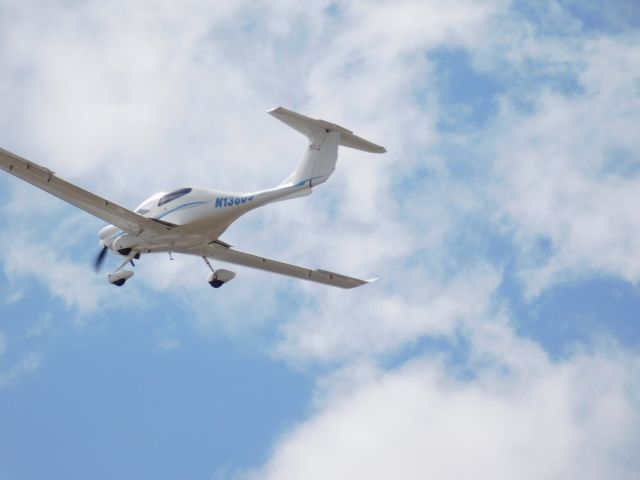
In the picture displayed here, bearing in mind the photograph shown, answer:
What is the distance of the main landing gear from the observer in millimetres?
33031

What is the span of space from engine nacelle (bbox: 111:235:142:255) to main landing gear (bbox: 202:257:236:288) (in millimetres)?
2579

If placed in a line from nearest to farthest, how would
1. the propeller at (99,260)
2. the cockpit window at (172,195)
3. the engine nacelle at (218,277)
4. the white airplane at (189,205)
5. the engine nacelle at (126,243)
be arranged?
the white airplane at (189,205)
the cockpit window at (172,195)
the engine nacelle at (126,243)
the engine nacelle at (218,277)
the propeller at (99,260)

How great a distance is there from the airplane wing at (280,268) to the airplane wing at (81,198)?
9.32ft

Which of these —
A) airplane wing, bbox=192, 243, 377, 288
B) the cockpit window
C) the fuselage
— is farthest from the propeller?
airplane wing, bbox=192, 243, 377, 288

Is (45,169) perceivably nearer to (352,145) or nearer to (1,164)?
(1,164)

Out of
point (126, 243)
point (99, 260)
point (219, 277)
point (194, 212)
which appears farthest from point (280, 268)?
point (99, 260)

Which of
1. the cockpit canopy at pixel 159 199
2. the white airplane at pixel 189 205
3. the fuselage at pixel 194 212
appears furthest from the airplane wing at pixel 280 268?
the cockpit canopy at pixel 159 199

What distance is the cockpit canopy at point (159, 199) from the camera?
3151 cm

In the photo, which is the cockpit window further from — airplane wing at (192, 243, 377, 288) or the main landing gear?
the main landing gear

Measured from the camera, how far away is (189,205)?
31234mm

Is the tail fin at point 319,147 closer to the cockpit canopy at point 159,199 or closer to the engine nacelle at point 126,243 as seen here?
the cockpit canopy at point 159,199

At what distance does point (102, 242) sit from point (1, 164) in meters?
4.92

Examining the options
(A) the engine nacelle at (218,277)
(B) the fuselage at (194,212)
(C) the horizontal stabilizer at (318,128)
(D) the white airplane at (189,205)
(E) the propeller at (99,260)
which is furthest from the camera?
(E) the propeller at (99,260)

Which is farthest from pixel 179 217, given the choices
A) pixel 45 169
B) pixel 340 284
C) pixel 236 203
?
pixel 340 284
